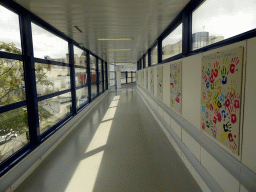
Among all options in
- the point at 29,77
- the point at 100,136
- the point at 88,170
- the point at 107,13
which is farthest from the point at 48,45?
the point at 88,170

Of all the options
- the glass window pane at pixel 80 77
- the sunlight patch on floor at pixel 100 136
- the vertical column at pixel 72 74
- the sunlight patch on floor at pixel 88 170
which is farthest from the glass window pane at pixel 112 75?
the sunlight patch on floor at pixel 88 170

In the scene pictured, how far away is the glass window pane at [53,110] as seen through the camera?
3896mm

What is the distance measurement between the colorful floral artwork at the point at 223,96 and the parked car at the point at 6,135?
10.2 feet

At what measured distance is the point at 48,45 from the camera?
4266mm

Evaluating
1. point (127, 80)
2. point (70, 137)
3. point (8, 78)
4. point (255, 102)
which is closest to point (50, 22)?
point (8, 78)

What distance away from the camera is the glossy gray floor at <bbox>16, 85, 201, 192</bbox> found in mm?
2525

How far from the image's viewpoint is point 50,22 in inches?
157

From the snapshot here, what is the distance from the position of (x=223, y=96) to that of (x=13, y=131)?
131 inches

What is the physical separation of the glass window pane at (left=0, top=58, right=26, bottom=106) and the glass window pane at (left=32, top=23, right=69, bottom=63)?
729mm

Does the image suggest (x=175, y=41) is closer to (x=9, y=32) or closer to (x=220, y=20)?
(x=220, y=20)

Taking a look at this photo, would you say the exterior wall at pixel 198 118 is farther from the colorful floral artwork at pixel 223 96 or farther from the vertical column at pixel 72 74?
the vertical column at pixel 72 74

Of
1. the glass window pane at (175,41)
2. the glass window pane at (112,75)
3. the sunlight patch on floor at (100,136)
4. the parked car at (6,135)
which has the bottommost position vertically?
the sunlight patch on floor at (100,136)

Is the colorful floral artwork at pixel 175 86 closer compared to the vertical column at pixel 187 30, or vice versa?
the vertical column at pixel 187 30

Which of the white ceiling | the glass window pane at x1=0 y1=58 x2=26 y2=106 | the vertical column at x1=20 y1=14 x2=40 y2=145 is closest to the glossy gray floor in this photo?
the vertical column at x1=20 y1=14 x2=40 y2=145
